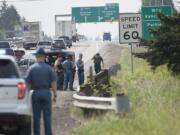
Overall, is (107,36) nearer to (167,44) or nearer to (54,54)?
(54,54)

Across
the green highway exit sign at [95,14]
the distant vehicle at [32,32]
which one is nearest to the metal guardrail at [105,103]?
the green highway exit sign at [95,14]

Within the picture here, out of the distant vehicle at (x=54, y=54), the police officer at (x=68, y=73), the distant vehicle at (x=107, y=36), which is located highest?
the distant vehicle at (x=54, y=54)

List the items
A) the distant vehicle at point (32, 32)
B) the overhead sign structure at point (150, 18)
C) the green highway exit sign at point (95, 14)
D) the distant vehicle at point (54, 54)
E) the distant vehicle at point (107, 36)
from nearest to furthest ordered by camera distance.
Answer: the overhead sign structure at point (150, 18) < the distant vehicle at point (54, 54) < the green highway exit sign at point (95, 14) < the distant vehicle at point (32, 32) < the distant vehicle at point (107, 36)

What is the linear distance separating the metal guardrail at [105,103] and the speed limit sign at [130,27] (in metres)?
5.46

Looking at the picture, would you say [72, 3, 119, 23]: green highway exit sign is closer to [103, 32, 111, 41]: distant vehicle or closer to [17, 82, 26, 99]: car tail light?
[103, 32, 111, 41]: distant vehicle

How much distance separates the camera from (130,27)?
2486 centimetres

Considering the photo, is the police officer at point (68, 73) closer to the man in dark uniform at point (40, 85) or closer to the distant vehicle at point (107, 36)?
the man in dark uniform at point (40, 85)

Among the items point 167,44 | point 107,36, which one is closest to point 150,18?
point 167,44

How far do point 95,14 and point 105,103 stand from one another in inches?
3224

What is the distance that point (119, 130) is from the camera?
44.5 ft

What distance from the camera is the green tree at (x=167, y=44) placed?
2419 centimetres

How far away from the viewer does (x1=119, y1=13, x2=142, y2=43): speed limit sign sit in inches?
971

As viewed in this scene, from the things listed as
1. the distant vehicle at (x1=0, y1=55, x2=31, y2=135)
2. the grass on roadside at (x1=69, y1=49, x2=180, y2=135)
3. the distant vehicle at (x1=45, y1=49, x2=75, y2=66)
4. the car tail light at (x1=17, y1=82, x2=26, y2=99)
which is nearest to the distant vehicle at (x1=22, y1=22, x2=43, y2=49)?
the distant vehicle at (x1=45, y1=49, x2=75, y2=66)

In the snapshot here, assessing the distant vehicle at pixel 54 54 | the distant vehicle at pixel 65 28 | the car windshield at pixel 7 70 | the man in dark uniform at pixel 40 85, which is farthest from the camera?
the distant vehicle at pixel 65 28
